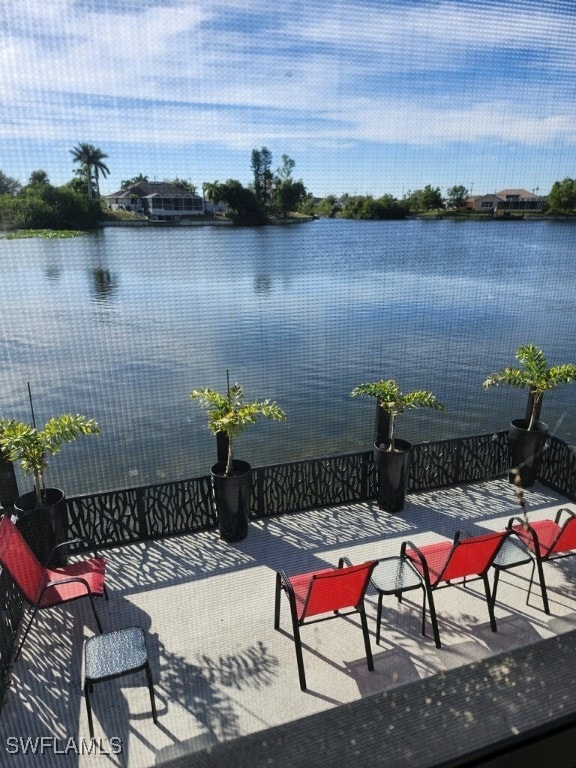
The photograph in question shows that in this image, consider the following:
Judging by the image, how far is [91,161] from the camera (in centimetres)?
246

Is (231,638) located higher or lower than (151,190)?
lower

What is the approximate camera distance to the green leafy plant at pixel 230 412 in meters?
3.58

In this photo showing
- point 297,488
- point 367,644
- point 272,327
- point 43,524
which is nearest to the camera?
point 367,644

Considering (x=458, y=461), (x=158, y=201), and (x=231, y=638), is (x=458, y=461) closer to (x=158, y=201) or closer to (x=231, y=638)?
(x=231, y=638)

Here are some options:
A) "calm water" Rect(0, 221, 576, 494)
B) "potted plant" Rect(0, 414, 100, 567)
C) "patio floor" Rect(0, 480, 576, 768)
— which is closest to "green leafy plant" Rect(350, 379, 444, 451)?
"patio floor" Rect(0, 480, 576, 768)

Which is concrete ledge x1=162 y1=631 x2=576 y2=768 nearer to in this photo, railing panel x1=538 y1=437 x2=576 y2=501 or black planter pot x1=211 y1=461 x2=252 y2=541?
black planter pot x1=211 y1=461 x2=252 y2=541

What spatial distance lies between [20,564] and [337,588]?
1.56m

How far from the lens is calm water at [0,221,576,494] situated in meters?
3.81

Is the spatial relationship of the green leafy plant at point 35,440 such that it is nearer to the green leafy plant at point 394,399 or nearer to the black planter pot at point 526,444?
the green leafy plant at point 394,399

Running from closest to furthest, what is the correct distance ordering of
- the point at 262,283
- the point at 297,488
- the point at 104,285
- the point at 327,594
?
the point at 327,594
the point at 297,488
the point at 262,283
the point at 104,285

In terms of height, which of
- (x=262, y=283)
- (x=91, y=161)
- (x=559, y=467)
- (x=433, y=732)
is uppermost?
(x=91, y=161)

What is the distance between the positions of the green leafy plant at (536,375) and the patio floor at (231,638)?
0.98 metres

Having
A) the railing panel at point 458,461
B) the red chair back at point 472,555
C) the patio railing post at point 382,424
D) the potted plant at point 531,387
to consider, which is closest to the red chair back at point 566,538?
the red chair back at point 472,555

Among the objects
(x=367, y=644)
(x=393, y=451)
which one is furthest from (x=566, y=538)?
(x=393, y=451)
